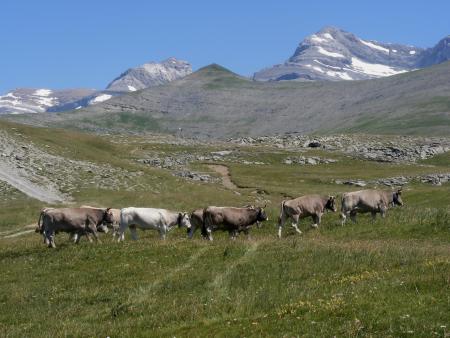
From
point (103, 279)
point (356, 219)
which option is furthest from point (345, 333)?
point (356, 219)

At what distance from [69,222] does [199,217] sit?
7229 mm

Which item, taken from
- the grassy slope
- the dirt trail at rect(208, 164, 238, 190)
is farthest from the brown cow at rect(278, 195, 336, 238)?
the dirt trail at rect(208, 164, 238, 190)

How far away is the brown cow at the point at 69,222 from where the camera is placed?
34.9 m

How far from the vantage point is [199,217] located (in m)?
36.9

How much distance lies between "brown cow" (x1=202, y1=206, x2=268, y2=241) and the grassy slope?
2.16 m

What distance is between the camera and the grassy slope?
16812 millimetres

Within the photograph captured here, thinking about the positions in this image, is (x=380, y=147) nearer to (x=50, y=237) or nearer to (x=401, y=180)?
(x=401, y=180)

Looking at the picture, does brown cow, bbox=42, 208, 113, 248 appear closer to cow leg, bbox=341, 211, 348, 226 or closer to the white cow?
the white cow

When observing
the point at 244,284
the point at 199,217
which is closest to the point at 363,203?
the point at 199,217

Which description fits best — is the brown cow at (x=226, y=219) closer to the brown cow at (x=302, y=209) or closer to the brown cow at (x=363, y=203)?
the brown cow at (x=302, y=209)

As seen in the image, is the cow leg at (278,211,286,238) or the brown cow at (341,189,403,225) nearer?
the cow leg at (278,211,286,238)

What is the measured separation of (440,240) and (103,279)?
1743 centimetres

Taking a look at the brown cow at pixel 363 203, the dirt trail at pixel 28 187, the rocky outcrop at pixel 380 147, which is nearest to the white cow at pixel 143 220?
the brown cow at pixel 363 203

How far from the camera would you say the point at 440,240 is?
3319cm
